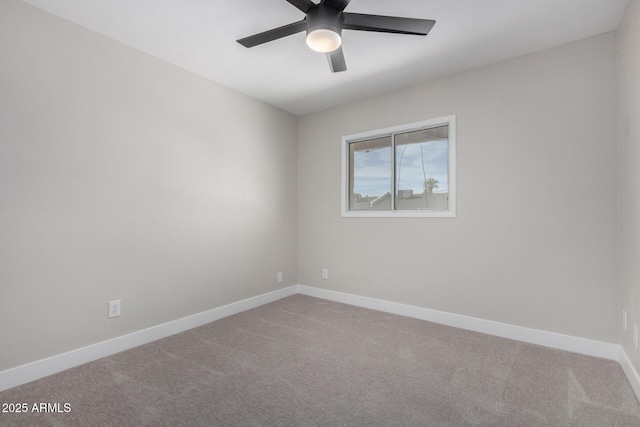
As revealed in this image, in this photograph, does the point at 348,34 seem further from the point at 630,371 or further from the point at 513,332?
the point at 630,371

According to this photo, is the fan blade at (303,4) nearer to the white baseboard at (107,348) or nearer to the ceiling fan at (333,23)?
the ceiling fan at (333,23)

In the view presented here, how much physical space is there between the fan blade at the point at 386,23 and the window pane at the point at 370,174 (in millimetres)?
→ 1669

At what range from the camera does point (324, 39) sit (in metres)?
1.84

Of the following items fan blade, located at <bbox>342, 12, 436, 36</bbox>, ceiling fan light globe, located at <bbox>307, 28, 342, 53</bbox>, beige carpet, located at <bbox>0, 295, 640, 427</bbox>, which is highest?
fan blade, located at <bbox>342, 12, 436, 36</bbox>

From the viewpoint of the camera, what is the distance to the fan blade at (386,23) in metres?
1.81

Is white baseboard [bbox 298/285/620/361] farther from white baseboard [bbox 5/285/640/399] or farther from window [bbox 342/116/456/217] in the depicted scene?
window [bbox 342/116/456/217]

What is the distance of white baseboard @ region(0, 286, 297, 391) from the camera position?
6.30ft

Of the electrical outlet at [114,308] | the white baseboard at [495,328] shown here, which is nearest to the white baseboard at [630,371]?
the white baseboard at [495,328]

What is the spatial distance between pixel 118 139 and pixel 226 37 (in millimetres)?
1191

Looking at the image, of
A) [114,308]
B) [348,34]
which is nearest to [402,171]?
[348,34]

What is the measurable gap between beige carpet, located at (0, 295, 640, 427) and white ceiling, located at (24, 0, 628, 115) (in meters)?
2.48

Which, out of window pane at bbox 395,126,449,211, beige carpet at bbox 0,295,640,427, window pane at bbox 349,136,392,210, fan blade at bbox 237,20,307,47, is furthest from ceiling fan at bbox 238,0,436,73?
beige carpet at bbox 0,295,640,427

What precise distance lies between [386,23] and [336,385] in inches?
89.8

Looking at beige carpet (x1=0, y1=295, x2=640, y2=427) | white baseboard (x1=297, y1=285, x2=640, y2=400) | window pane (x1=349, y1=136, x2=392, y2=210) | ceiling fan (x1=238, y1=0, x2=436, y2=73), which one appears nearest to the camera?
beige carpet (x1=0, y1=295, x2=640, y2=427)
